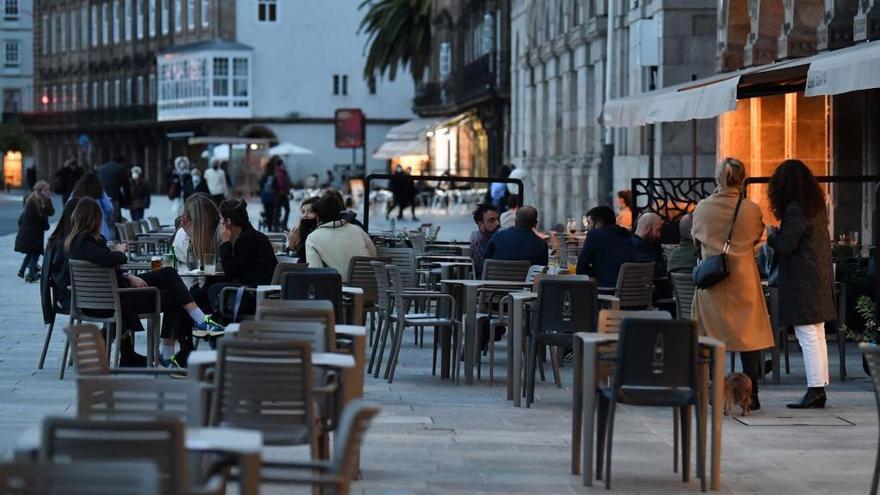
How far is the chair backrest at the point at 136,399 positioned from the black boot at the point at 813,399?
6.38m

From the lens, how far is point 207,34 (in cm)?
9431

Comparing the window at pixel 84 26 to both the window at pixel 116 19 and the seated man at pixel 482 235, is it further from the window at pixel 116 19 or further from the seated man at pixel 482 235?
the seated man at pixel 482 235

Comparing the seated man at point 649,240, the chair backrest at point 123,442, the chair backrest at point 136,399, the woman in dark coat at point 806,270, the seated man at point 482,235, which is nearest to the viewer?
the chair backrest at point 123,442

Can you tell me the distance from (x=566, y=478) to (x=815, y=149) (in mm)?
14807

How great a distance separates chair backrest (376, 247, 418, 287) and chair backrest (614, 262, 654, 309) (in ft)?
8.66

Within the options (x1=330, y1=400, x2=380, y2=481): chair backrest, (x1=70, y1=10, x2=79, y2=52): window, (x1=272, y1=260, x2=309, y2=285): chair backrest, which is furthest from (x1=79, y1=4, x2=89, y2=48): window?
(x1=330, y1=400, x2=380, y2=481): chair backrest

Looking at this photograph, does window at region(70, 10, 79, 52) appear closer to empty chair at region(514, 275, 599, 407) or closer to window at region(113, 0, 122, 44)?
window at region(113, 0, 122, 44)

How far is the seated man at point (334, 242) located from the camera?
1633 centimetres

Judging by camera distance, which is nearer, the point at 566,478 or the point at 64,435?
the point at 64,435

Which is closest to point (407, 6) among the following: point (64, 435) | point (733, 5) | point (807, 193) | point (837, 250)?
point (733, 5)

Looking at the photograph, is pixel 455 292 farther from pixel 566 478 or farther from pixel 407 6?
pixel 407 6

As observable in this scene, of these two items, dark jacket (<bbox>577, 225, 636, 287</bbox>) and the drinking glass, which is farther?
dark jacket (<bbox>577, 225, 636, 287</bbox>)

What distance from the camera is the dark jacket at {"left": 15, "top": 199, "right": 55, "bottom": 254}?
26641 millimetres

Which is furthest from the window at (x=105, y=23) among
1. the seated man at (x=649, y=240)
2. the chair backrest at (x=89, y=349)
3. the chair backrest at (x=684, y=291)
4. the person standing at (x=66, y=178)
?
the chair backrest at (x=89, y=349)
